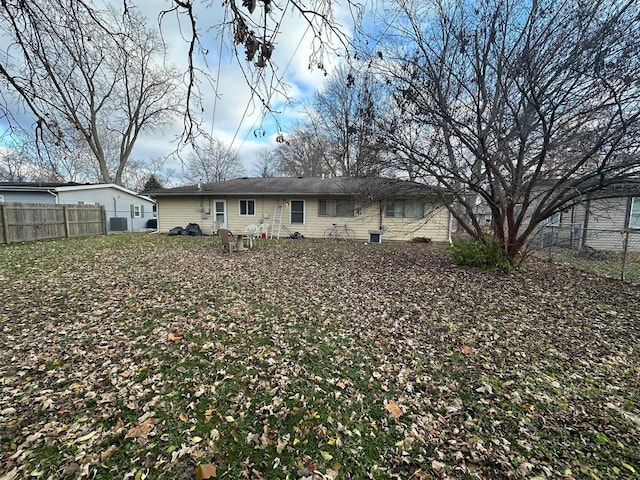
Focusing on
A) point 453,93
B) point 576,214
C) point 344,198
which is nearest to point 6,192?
point 344,198

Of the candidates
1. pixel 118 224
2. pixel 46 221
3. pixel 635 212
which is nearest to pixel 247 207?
pixel 46 221

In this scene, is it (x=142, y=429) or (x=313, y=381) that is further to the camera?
(x=313, y=381)

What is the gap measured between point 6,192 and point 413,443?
23.7 m

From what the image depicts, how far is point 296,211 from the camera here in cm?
1518

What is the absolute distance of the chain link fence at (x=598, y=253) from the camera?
727cm

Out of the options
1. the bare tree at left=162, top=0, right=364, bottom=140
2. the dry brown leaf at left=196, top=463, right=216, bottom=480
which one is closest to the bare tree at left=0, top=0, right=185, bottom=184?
the bare tree at left=162, top=0, right=364, bottom=140

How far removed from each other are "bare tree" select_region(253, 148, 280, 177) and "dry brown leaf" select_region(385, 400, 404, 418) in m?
30.5

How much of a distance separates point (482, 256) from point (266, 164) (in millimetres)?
28822

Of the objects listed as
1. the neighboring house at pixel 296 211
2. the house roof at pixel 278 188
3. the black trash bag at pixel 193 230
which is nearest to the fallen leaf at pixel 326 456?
the house roof at pixel 278 188

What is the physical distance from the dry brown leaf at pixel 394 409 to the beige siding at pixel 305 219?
11.8m

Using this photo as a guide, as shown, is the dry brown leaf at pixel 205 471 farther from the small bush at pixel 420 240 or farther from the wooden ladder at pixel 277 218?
the wooden ladder at pixel 277 218

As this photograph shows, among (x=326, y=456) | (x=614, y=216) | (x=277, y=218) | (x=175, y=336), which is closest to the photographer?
(x=326, y=456)

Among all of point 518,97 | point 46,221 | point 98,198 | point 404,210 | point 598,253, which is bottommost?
point 598,253

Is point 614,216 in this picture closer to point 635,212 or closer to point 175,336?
point 635,212
